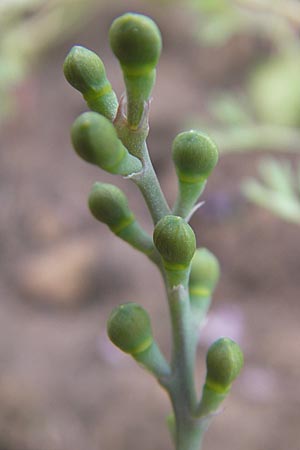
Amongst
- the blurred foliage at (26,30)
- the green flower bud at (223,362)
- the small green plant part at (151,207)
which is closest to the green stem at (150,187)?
the small green plant part at (151,207)

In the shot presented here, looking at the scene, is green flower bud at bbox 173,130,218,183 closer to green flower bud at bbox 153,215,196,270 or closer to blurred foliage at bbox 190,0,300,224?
green flower bud at bbox 153,215,196,270

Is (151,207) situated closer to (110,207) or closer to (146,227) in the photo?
(110,207)

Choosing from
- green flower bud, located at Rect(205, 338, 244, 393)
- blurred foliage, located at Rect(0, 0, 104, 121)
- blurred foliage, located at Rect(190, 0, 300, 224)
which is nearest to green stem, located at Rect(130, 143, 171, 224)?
green flower bud, located at Rect(205, 338, 244, 393)

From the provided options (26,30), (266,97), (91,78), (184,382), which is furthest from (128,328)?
(26,30)

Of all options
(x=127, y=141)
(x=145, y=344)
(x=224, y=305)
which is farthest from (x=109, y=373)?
(x=127, y=141)

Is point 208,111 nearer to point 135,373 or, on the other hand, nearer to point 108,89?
point 135,373

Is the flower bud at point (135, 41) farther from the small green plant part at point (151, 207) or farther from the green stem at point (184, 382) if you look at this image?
the green stem at point (184, 382)
